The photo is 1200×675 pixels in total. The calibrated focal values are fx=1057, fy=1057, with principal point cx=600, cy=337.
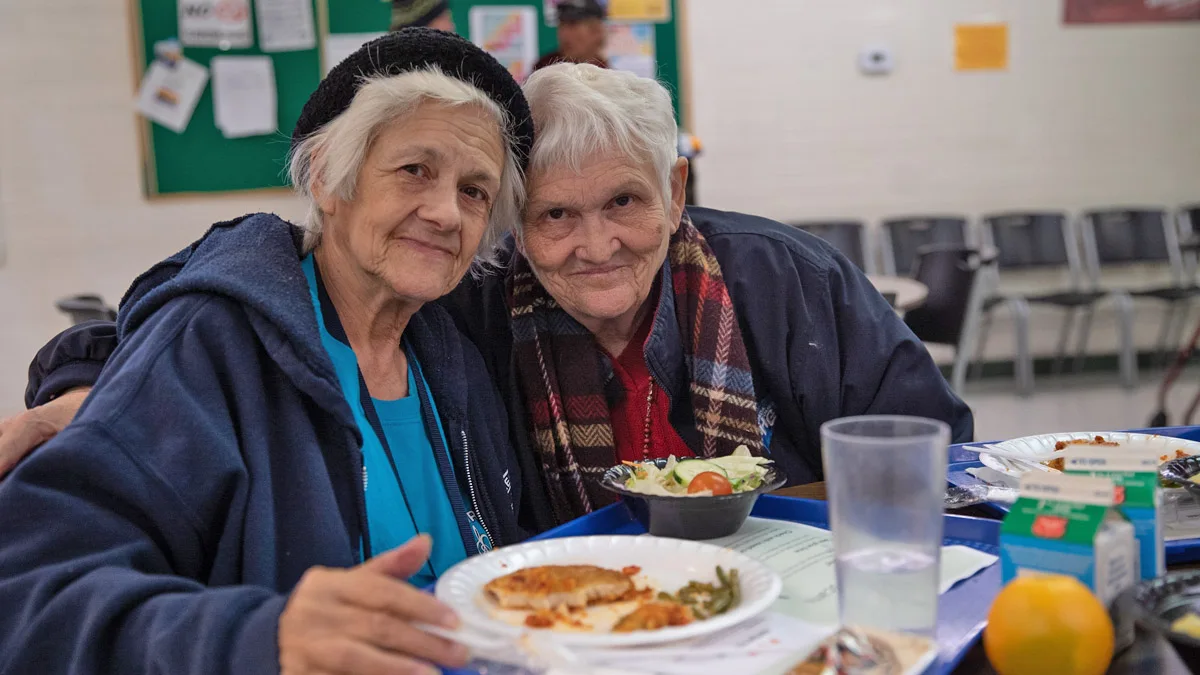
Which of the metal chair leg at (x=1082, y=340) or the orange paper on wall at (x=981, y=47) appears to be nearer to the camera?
the orange paper on wall at (x=981, y=47)

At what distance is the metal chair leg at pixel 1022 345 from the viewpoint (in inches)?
227

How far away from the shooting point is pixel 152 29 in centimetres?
529

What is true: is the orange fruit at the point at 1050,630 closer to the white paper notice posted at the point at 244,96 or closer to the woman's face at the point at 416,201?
the woman's face at the point at 416,201

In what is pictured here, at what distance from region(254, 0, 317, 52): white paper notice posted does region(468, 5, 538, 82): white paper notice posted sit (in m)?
0.83

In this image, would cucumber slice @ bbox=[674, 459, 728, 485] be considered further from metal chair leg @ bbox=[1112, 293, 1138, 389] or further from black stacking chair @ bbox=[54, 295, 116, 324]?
metal chair leg @ bbox=[1112, 293, 1138, 389]

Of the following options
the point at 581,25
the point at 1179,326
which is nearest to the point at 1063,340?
the point at 1179,326

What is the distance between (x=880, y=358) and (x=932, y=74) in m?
4.97

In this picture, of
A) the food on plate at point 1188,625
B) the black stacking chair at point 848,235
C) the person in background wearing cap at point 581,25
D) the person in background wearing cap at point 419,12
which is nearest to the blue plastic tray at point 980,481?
the food on plate at point 1188,625

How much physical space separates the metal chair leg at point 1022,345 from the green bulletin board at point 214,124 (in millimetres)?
3436

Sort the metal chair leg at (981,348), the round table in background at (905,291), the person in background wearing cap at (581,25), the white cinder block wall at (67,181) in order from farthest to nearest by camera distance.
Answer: the metal chair leg at (981,348), the white cinder block wall at (67,181), the person in background wearing cap at (581,25), the round table in background at (905,291)

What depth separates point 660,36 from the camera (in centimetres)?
582

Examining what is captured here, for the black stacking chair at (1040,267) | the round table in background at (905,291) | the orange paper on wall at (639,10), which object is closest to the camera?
the round table in background at (905,291)

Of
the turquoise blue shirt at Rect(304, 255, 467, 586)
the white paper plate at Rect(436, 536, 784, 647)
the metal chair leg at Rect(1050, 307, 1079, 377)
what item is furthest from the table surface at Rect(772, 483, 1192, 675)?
the metal chair leg at Rect(1050, 307, 1079, 377)

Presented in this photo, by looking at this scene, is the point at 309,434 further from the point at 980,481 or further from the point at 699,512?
the point at 980,481
